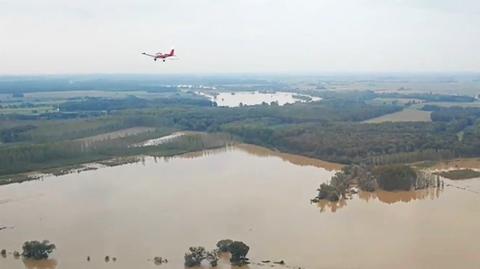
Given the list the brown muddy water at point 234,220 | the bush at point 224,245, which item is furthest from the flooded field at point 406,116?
the bush at point 224,245

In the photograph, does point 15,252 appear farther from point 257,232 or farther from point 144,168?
point 144,168

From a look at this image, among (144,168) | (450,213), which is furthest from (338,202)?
A: (144,168)

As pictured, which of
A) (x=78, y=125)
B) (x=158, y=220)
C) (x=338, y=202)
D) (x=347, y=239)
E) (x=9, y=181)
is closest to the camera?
(x=347, y=239)

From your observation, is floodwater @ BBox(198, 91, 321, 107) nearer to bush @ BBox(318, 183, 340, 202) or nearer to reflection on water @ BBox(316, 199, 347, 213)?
bush @ BBox(318, 183, 340, 202)

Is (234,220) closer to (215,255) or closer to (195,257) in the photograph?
(215,255)

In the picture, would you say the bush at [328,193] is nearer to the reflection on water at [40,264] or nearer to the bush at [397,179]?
the bush at [397,179]
